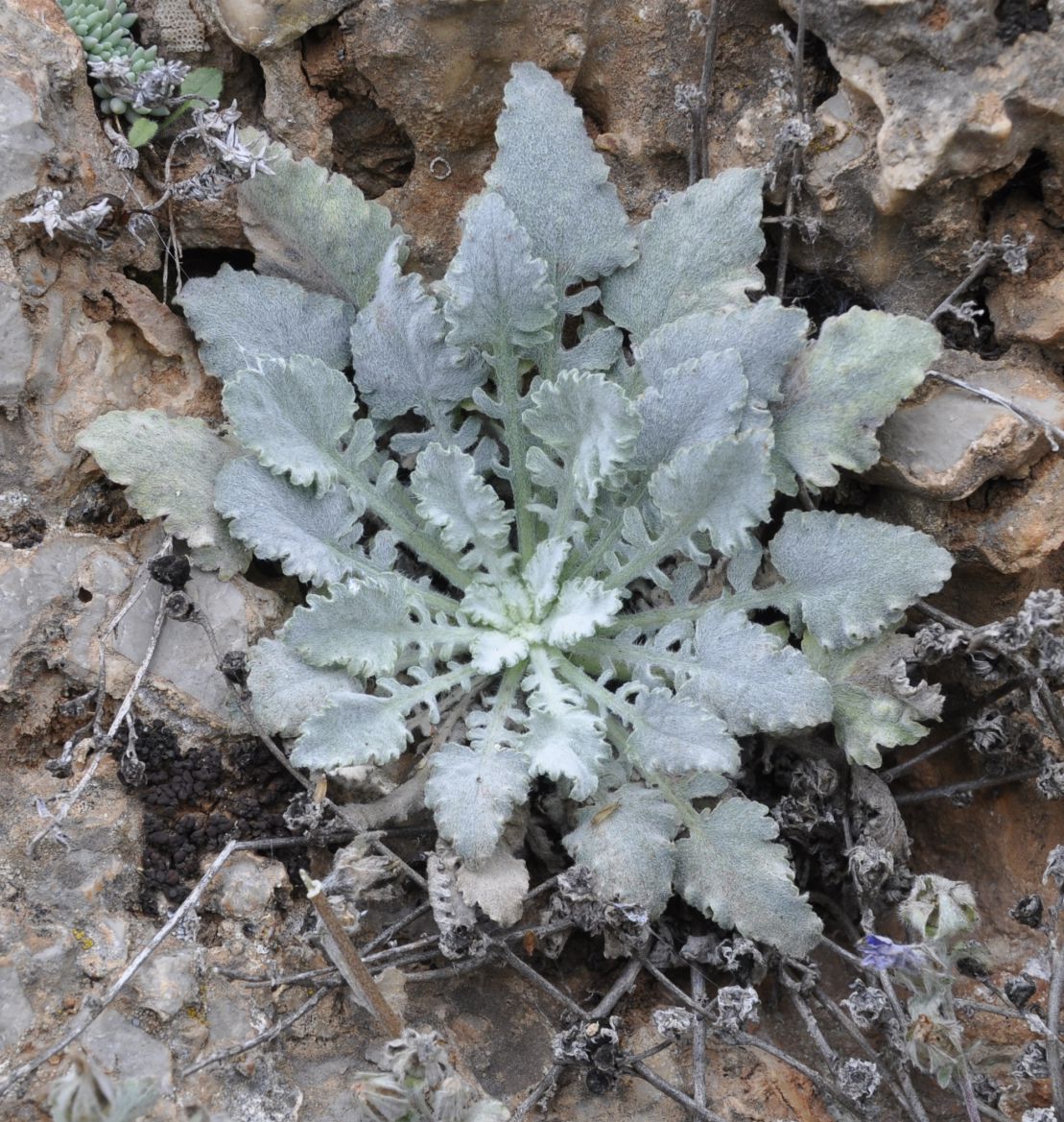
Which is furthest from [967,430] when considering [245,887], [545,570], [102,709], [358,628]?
[102,709]

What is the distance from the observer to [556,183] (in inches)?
88.3

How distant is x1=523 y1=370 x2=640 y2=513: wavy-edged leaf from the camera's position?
2.03 meters

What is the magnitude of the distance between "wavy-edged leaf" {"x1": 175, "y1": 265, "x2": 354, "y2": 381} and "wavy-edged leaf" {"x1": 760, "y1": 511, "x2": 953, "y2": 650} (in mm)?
1017

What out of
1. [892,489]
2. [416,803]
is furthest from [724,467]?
[416,803]

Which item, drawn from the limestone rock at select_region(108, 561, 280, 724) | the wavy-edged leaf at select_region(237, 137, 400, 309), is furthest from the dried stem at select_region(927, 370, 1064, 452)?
the limestone rock at select_region(108, 561, 280, 724)

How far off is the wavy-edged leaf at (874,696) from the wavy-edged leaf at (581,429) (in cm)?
53

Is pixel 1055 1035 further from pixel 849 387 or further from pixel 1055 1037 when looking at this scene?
pixel 849 387

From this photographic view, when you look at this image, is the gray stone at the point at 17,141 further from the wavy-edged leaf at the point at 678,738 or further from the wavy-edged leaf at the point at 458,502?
the wavy-edged leaf at the point at 678,738

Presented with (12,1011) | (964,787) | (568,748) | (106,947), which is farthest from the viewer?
(964,787)

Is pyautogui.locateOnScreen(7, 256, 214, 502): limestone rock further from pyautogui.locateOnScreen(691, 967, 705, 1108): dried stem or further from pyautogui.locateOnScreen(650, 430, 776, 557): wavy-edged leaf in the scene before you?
pyautogui.locateOnScreen(691, 967, 705, 1108): dried stem

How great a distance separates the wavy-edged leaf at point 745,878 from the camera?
200 centimetres

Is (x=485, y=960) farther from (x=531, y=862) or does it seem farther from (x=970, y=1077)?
(x=970, y=1077)

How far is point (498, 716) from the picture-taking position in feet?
7.10

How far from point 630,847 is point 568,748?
22cm
